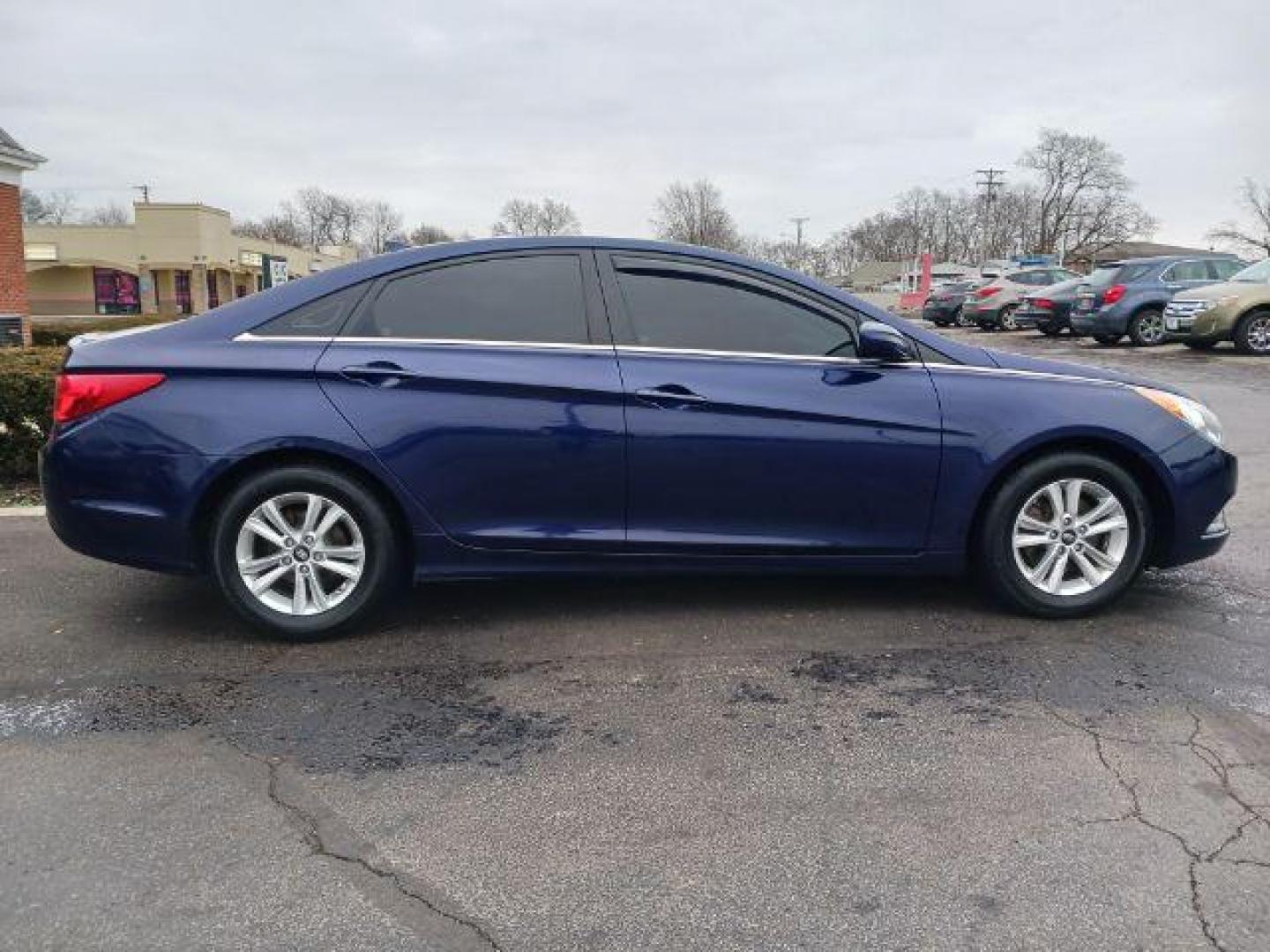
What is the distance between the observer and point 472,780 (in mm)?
2965

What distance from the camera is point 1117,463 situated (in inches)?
168

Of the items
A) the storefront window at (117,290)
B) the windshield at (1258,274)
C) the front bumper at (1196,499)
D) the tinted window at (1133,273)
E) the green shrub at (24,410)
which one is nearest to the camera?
the front bumper at (1196,499)

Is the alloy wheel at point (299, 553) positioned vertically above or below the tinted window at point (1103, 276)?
below

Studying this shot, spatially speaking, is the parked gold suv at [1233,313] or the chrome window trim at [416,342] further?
the parked gold suv at [1233,313]

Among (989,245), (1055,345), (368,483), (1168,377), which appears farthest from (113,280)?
(989,245)

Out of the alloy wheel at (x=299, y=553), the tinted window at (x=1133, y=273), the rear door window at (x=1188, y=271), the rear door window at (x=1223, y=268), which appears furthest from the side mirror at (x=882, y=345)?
the rear door window at (x=1223, y=268)

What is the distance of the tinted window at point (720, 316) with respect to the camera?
162 inches

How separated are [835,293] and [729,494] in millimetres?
993

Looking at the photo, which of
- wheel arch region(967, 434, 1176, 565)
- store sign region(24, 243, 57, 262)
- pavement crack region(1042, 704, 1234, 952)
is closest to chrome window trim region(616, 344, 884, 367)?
wheel arch region(967, 434, 1176, 565)

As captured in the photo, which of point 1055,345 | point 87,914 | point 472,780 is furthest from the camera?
point 1055,345

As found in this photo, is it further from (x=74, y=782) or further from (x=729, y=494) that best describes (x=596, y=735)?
(x=74, y=782)

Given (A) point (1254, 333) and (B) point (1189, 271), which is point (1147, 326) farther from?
(A) point (1254, 333)

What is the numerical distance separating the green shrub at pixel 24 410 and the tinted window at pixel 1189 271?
1810 centimetres

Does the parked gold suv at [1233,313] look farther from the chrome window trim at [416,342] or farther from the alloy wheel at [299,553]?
the alloy wheel at [299,553]
